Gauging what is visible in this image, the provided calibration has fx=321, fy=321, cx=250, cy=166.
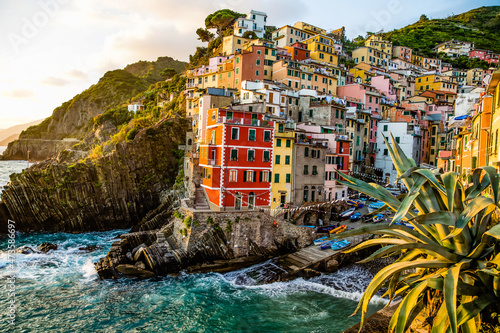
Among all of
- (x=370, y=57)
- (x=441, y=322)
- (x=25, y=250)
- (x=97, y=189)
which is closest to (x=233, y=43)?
(x=370, y=57)

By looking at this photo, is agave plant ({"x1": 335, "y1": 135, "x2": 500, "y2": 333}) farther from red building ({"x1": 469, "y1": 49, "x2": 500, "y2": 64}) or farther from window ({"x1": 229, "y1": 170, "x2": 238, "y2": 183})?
red building ({"x1": 469, "y1": 49, "x2": 500, "y2": 64})

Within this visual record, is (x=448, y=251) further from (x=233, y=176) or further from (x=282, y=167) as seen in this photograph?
(x=282, y=167)

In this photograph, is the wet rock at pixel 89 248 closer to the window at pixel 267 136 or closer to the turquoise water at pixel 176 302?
the turquoise water at pixel 176 302

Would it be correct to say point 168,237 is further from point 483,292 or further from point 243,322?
point 483,292

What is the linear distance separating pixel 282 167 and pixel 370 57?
71103 millimetres

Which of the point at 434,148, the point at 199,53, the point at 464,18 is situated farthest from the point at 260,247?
the point at 464,18

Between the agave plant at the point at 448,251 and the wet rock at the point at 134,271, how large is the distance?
25976 millimetres

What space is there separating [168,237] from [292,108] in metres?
29.4

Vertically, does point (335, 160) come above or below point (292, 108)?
below

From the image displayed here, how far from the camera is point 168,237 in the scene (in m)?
34.9

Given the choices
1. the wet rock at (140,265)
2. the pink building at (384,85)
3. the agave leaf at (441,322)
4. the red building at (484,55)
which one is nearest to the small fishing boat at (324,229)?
the wet rock at (140,265)

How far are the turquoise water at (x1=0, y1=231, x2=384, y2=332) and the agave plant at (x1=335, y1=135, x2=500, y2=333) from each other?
16.4m

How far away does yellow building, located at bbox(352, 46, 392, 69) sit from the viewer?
93375 millimetres

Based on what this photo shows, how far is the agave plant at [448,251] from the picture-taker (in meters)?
6.25
